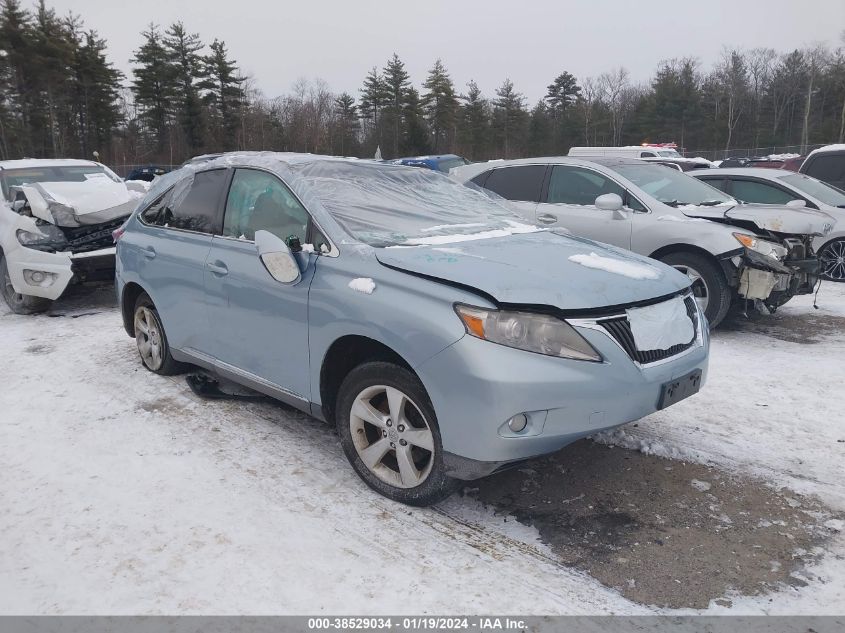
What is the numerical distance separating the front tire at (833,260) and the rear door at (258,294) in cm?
851

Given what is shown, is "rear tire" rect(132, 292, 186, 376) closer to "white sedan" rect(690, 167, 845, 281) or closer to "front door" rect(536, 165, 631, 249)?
"front door" rect(536, 165, 631, 249)

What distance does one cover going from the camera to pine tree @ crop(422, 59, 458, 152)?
202 feet

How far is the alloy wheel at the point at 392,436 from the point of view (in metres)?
3.12

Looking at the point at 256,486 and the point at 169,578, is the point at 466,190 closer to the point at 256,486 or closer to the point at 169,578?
the point at 256,486

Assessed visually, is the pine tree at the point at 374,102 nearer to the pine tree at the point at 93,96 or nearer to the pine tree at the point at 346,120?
the pine tree at the point at 346,120

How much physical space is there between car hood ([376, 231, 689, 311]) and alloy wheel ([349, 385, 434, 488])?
0.65 meters

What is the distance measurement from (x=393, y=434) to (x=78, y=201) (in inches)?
263

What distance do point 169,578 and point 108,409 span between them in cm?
232

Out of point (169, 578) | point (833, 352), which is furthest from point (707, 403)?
point (169, 578)

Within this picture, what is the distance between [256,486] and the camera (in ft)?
11.6

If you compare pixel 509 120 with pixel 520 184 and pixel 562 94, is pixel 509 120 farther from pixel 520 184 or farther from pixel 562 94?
pixel 520 184

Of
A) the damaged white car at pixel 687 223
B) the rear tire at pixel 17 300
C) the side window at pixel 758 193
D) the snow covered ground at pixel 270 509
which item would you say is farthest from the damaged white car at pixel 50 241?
the side window at pixel 758 193

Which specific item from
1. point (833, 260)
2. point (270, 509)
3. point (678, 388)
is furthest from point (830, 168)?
point (270, 509)

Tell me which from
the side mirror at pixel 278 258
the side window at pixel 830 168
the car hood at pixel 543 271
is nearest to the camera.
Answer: the car hood at pixel 543 271
